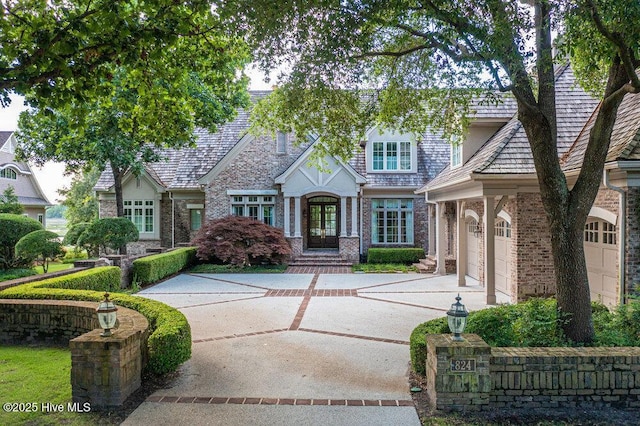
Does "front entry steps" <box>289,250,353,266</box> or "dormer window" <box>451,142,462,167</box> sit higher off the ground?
"dormer window" <box>451,142,462,167</box>

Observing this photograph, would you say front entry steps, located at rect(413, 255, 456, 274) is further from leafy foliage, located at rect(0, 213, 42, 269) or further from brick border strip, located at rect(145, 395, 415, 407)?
leafy foliage, located at rect(0, 213, 42, 269)

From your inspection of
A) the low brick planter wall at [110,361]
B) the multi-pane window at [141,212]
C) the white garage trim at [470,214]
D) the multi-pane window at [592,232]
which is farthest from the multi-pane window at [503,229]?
the multi-pane window at [141,212]

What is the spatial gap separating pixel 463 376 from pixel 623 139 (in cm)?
622

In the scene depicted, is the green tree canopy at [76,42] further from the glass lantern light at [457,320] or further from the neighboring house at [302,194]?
the neighboring house at [302,194]

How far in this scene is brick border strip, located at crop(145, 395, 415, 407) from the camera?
202 inches

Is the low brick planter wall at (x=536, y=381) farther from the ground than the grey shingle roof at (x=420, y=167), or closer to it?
closer to it

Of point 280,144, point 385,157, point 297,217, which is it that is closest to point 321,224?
point 297,217

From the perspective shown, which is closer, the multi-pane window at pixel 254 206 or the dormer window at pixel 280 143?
the multi-pane window at pixel 254 206

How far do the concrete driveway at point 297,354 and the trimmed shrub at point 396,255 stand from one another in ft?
18.3

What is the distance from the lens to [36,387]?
18.0 feet

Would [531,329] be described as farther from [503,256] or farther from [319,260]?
[319,260]

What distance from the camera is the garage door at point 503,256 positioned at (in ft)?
40.0

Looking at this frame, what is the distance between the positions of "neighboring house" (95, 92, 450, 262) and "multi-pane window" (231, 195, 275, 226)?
0.16 ft

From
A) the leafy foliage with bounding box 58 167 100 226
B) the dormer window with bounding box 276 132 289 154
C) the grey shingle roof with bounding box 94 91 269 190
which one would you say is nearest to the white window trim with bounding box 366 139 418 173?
the dormer window with bounding box 276 132 289 154
